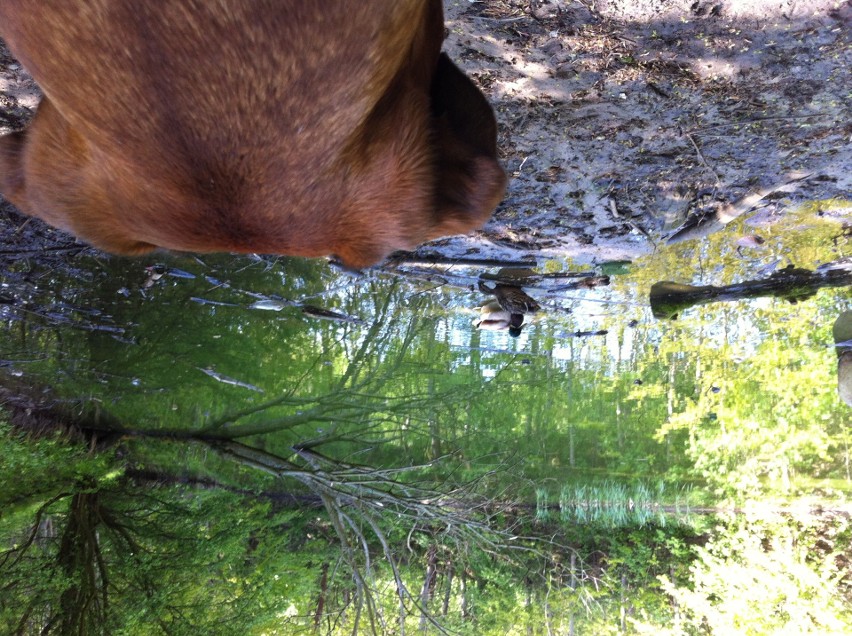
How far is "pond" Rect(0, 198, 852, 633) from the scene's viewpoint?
3.88 meters

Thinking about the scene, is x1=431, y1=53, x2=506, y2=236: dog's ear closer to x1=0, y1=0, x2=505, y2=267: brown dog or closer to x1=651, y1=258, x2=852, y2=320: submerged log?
x1=0, y1=0, x2=505, y2=267: brown dog

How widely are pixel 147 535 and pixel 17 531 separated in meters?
0.78

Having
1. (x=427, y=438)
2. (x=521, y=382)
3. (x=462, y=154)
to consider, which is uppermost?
(x=462, y=154)

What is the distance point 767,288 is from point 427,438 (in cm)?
320

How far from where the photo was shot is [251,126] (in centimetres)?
92

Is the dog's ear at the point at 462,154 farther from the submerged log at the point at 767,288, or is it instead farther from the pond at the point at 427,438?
the submerged log at the point at 767,288

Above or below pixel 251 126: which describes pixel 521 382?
below

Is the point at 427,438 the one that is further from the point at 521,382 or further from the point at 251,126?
the point at 251,126

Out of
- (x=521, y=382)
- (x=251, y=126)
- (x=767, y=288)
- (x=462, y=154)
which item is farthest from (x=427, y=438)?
(x=251, y=126)

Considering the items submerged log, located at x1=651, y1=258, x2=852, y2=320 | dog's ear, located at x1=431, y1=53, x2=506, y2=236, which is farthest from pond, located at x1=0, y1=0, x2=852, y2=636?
dog's ear, located at x1=431, y1=53, x2=506, y2=236

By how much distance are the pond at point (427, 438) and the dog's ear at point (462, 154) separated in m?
2.23

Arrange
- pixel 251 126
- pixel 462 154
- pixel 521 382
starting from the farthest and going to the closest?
pixel 521 382 < pixel 462 154 < pixel 251 126

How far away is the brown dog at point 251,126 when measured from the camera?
2.66ft

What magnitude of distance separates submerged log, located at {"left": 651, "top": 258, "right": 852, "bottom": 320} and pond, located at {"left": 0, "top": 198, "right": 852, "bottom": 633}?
1.3 inches
